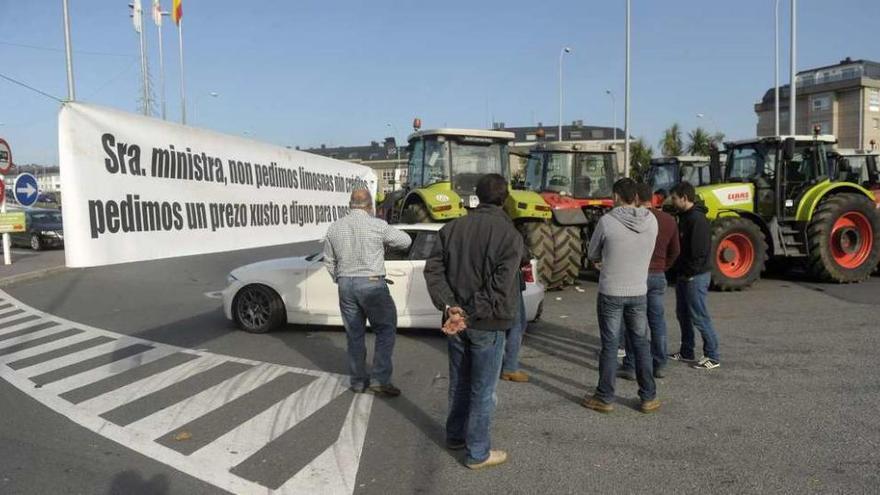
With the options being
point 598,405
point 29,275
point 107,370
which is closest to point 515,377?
point 598,405

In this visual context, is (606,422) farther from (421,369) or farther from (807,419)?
(421,369)

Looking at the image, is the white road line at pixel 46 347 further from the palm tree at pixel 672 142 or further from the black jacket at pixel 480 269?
the palm tree at pixel 672 142

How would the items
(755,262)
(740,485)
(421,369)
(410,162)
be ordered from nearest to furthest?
1. (740,485)
2. (421,369)
3. (755,262)
4. (410,162)

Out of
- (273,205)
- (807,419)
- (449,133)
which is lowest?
(807,419)

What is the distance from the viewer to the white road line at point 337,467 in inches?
157

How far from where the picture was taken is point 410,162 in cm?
1268

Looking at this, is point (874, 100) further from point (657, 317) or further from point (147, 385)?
point (147, 385)

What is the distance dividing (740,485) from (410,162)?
9.60 m

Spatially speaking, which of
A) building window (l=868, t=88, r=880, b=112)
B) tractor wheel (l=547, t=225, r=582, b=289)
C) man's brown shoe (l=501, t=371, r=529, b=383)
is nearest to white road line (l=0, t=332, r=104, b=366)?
man's brown shoe (l=501, t=371, r=529, b=383)

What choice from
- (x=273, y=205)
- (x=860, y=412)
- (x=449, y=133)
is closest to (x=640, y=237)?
(x=860, y=412)

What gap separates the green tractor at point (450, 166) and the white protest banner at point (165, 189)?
4.99 meters

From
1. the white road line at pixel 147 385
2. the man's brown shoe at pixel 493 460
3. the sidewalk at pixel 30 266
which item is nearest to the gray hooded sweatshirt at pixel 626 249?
the man's brown shoe at pixel 493 460

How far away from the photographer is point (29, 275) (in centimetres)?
1570

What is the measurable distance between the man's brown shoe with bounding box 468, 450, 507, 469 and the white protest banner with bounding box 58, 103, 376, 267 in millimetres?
2656
